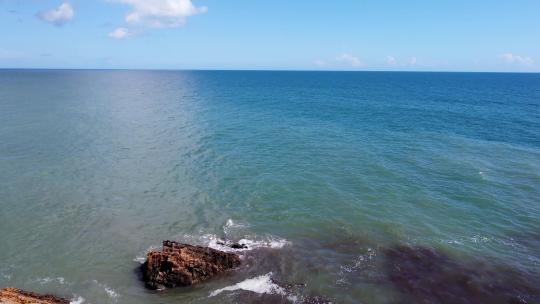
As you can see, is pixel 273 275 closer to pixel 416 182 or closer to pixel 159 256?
pixel 159 256

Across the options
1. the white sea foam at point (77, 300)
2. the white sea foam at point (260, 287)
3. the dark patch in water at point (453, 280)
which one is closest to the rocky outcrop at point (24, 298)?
the white sea foam at point (77, 300)

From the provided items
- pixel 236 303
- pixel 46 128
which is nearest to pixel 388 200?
pixel 236 303

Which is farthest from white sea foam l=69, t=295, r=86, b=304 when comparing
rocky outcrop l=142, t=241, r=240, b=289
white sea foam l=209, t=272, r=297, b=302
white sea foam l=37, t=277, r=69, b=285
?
white sea foam l=209, t=272, r=297, b=302

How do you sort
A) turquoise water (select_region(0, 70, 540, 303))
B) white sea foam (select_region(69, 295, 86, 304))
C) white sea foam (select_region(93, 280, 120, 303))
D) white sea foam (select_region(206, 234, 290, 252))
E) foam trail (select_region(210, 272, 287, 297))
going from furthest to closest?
white sea foam (select_region(206, 234, 290, 252)), turquoise water (select_region(0, 70, 540, 303)), foam trail (select_region(210, 272, 287, 297)), white sea foam (select_region(93, 280, 120, 303)), white sea foam (select_region(69, 295, 86, 304))

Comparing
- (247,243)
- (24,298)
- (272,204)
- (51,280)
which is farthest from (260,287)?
(51,280)

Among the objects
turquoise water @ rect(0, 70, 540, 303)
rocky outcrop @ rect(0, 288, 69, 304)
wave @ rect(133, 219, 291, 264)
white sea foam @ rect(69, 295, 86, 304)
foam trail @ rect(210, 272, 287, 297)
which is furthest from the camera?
wave @ rect(133, 219, 291, 264)

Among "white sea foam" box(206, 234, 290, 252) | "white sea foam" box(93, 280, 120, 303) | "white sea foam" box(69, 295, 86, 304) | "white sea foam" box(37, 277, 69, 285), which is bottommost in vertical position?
"white sea foam" box(69, 295, 86, 304)

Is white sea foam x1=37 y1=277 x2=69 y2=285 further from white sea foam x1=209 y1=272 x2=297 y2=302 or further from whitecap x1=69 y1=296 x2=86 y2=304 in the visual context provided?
white sea foam x1=209 y1=272 x2=297 y2=302
